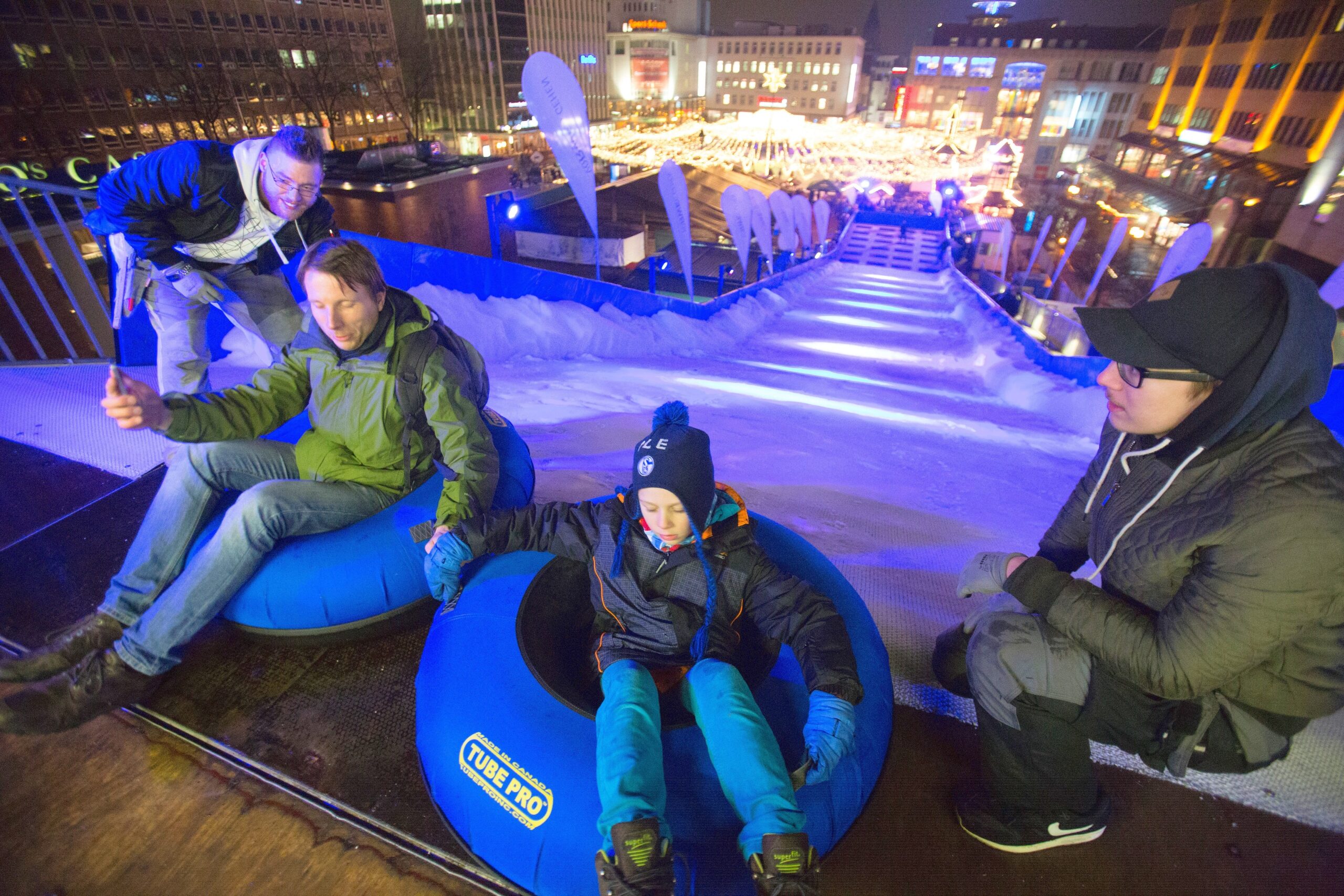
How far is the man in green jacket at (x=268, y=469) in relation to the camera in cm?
194

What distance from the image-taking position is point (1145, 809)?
1.88m

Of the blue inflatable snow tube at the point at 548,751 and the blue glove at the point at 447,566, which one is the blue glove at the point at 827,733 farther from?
the blue glove at the point at 447,566

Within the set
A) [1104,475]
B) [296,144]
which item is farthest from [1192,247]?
[296,144]

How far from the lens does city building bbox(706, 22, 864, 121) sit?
74250 millimetres

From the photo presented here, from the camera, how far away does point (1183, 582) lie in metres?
1.46

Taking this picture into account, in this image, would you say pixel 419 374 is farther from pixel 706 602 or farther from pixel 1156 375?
pixel 1156 375

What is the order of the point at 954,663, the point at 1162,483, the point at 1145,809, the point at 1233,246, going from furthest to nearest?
the point at 1233,246, the point at 954,663, the point at 1145,809, the point at 1162,483

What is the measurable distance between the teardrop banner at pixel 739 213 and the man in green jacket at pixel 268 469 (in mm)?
11053

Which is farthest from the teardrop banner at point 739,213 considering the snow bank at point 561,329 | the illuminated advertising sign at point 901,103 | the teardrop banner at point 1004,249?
the illuminated advertising sign at point 901,103

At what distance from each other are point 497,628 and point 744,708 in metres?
0.88

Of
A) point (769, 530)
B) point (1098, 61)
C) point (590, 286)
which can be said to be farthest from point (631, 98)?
point (769, 530)

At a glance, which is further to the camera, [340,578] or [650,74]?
[650,74]

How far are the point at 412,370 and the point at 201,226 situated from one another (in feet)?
5.97

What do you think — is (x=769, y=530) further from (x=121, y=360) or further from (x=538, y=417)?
(x=121, y=360)
